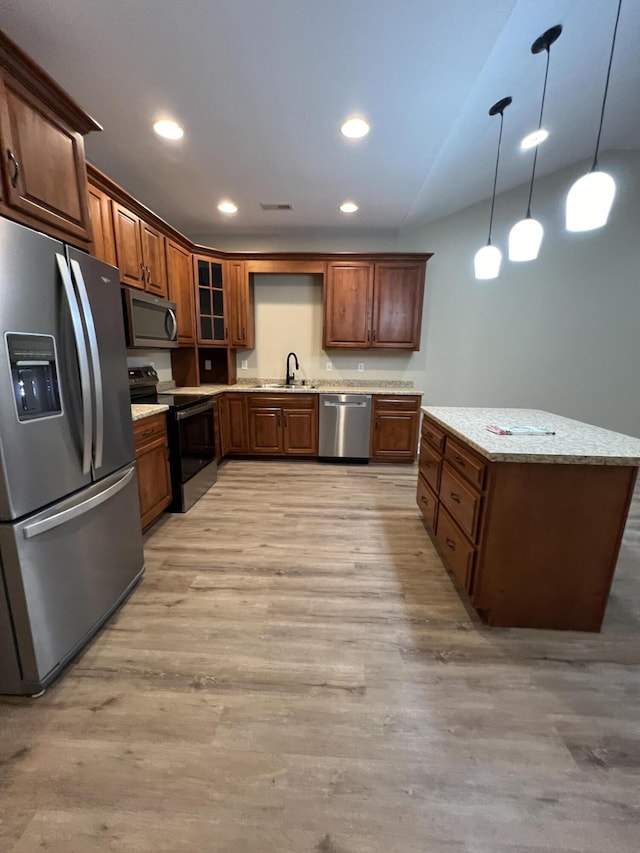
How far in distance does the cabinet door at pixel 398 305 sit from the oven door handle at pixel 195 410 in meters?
2.15

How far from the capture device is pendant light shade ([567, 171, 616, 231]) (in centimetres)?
132

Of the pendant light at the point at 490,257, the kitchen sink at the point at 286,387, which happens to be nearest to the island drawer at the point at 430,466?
the pendant light at the point at 490,257

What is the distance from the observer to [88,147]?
2473 mm

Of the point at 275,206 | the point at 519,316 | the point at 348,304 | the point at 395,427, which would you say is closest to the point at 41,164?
the point at 275,206

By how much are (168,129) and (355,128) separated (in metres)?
1.25

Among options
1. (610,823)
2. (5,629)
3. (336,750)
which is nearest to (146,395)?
(5,629)

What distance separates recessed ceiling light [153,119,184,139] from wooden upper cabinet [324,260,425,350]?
2.08m

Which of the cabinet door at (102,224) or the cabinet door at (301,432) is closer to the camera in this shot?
the cabinet door at (102,224)

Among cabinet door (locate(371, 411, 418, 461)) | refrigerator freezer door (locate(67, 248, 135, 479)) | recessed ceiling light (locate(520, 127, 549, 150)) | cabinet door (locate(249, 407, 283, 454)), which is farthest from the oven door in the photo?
recessed ceiling light (locate(520, 127, 549, 150))

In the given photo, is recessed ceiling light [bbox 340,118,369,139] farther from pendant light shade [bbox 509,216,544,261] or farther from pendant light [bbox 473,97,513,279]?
pendant light shade [bbox 509,216,544,261]

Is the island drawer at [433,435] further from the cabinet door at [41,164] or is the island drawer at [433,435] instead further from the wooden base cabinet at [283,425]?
the cabinet door at [41,164]

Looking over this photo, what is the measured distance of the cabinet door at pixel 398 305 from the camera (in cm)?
405

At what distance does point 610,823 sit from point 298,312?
4.58m

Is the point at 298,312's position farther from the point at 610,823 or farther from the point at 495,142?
the point at 610,823
